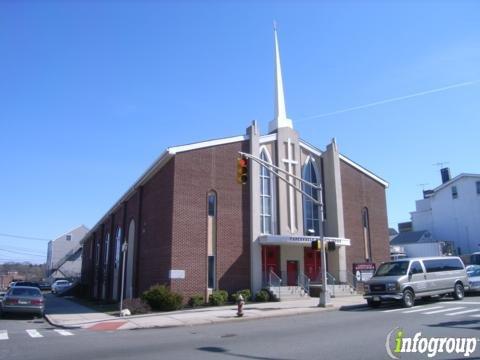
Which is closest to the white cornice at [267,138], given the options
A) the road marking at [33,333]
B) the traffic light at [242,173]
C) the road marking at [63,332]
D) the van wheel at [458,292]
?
the traffic light at [242,173]

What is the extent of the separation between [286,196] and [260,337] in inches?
705

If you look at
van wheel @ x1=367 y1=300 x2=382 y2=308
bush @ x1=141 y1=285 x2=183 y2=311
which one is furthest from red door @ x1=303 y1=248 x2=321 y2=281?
bush @ x1=141 y1=285 x2=183 y2=311

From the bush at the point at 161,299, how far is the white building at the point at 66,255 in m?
65.4

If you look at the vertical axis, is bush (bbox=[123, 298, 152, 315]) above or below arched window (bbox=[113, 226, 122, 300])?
below

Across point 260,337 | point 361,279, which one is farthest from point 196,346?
point 361,279

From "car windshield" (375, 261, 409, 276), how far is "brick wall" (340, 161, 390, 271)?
10.3 metres

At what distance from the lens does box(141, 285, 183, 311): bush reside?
893 inches

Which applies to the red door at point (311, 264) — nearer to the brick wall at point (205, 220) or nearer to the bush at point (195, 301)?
the brick wall at point (205, 220)

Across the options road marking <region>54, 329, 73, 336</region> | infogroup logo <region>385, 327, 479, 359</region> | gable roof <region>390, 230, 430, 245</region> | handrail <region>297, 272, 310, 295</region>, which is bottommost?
road marking <region>54, 329, 73, 336</region>

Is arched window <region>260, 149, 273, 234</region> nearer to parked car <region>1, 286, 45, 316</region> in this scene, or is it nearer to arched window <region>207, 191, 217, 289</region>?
arched window <region>207, 191, 217, 289</region>

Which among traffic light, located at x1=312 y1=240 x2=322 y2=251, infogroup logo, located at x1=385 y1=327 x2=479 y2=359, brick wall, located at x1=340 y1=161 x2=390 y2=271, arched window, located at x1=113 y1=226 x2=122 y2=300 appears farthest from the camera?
arched window, located at x1=113 y1=226 x2=122 y2=300

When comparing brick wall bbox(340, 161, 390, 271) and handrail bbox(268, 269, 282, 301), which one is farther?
brick wall bbox(340, 161, 390, 271)

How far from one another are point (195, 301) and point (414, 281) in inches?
441

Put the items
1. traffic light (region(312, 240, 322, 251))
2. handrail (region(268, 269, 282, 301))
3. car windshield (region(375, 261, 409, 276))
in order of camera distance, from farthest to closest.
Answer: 1. handrail (region(268, 269, 282, 301))
2. traffic light (region(312, 240, 322, 251))
3. car windshield (region(375, 261, 409, 276))
